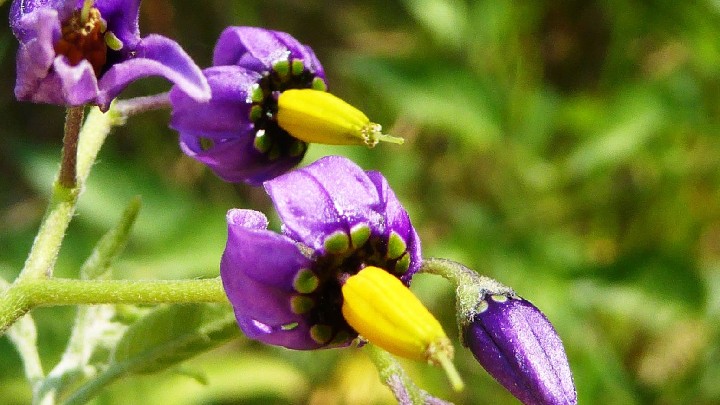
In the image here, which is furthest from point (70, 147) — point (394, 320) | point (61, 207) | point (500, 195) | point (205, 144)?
point (500, 195)

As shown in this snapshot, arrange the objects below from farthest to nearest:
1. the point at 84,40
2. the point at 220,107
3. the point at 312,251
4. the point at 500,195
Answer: the point at 500,195, the point at 220,107, the point at 84,40, the point at 312,251

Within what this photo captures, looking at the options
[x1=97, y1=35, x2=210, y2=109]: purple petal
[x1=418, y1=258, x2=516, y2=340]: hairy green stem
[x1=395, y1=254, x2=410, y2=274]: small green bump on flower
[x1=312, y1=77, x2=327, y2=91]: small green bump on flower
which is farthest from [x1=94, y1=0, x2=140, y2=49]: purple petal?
[x1=418, y1=258, x2=516, y2=340]: hairy green stem

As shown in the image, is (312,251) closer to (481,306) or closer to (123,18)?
(481,306)

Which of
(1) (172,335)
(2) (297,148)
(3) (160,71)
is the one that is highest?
(3) (160,71)

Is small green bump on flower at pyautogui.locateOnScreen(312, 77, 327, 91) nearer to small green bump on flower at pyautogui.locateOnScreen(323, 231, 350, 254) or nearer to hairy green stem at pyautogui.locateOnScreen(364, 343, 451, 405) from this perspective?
small green bump on flower at pyautogui.locateOnScreen(323, 231, 350, 254)

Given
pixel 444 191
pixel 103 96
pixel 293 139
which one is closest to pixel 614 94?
pixel 444 191

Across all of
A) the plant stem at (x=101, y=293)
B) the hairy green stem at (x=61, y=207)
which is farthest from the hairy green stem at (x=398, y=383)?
the hairy green stem at (x=61, y=207)

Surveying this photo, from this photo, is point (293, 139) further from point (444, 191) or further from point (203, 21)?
point (203, 21)
